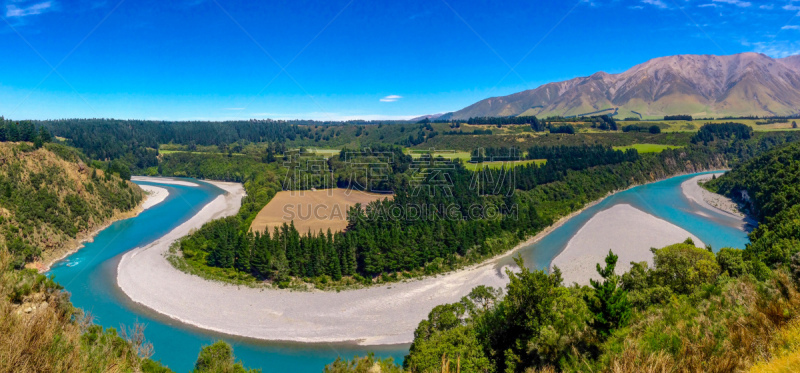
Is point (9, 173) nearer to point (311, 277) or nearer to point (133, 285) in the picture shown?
point (133, 285)

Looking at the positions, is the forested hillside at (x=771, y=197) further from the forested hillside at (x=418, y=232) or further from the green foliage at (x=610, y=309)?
the forested hillside at (x=418, y=232)

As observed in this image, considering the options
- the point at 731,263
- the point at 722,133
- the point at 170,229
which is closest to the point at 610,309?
the point at 731,263

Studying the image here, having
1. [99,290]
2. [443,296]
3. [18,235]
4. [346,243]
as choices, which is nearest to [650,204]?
[443,296]

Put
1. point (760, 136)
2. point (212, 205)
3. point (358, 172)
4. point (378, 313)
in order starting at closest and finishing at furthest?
point (378, 313), point (212, 205), point (358, 172), point (760, 136)

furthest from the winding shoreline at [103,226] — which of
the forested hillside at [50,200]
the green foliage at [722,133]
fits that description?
the green foliage at [722,133]

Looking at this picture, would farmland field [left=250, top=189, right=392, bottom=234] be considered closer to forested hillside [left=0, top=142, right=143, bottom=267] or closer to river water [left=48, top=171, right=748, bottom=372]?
river water [left=48, top=171, right=748, bottom=372]

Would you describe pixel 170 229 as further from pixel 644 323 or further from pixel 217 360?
pixel 644 323
